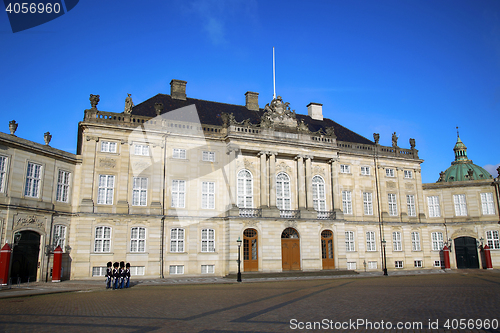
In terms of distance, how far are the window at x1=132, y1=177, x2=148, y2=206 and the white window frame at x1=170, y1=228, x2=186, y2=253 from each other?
367 cm

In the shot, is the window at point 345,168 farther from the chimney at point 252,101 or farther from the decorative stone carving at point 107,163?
the decorative stone carving at point 107,163

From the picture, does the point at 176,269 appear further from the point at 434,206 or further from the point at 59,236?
the point at 434,206

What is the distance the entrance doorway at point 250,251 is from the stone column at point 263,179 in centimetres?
292

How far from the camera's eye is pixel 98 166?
33.9 m

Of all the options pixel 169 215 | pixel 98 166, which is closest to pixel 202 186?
pixel 169 215

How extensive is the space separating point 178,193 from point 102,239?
765cm

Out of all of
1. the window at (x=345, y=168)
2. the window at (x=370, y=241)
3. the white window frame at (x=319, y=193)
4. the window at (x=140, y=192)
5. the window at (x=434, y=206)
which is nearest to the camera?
the window at (x=140, y=192)

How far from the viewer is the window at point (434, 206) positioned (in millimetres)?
48250

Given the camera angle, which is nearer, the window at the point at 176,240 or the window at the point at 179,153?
the window at the point at 176,240

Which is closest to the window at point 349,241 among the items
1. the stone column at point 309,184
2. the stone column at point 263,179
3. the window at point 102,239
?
the stone column at point 309,184

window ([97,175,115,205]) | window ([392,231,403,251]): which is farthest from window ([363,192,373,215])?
window ([97,175,115,205])

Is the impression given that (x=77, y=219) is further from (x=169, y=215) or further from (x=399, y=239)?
(x=399, y=239)

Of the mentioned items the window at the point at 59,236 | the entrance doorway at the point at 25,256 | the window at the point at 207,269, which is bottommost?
the window at the point at 207,269

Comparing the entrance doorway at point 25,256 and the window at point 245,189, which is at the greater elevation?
the window at point 245,189
